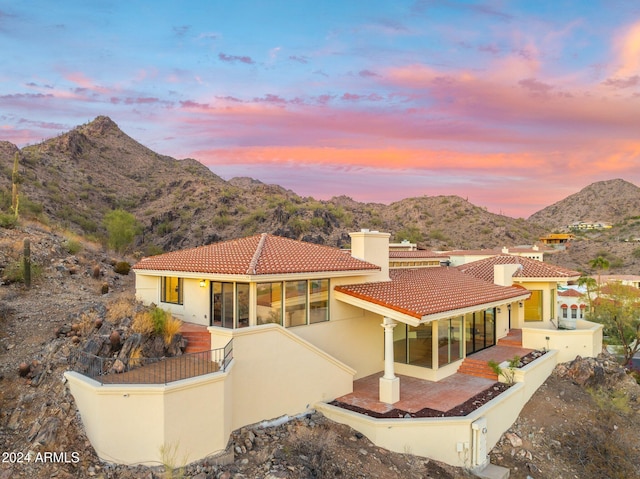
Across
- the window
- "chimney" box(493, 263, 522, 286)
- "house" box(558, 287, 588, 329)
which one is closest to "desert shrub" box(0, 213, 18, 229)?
the window

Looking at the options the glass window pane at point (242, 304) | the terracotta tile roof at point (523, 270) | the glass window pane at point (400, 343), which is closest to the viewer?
the glass window pane at point (242, 304)

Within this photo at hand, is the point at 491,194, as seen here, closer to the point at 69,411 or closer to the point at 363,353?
the point at 363,353

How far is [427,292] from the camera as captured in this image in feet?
58.5

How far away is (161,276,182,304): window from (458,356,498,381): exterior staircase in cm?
1295

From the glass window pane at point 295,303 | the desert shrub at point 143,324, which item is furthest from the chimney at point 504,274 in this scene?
the desert shrub at point 143,324

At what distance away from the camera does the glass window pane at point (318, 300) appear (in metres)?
15.5

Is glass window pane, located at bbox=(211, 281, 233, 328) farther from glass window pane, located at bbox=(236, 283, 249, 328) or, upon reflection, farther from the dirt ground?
the dirt ground

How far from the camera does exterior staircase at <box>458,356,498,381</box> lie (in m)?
17.8

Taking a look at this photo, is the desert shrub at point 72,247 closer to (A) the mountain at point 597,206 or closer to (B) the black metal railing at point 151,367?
(B) the black metal railing at point 151,367

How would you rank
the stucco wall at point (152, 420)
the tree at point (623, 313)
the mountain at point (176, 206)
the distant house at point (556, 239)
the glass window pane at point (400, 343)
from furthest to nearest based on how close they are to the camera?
the distant house at point (556, 239)
the mountain at point (176, 206)
the tree at point (623, 313)
the glass window pane at point (400, 343)
the stucco wall at point (152, 420)

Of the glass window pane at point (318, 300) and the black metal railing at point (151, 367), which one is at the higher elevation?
the glass window pane at point (318, 300)

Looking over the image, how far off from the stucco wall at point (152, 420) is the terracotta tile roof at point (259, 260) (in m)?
4.25

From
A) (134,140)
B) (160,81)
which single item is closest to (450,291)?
(160,81)

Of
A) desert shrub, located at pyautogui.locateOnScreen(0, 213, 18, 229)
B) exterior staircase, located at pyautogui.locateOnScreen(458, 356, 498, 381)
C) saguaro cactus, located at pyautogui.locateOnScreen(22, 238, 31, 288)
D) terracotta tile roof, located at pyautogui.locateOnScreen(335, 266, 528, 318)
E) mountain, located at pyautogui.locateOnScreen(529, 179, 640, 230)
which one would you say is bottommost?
exterior staircase, located at pyautogui.locateOnScreen(458, 356, 498, 381)
